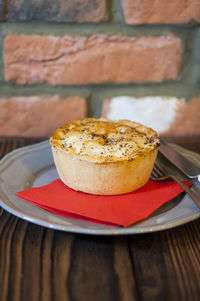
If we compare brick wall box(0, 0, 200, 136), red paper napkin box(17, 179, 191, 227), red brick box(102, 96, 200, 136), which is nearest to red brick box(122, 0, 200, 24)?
brick wall box(0, 0, 200, 136)

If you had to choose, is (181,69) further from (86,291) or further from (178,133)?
(86,291)

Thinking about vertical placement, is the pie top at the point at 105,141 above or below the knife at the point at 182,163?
above

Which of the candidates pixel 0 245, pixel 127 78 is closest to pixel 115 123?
pixel 127 78

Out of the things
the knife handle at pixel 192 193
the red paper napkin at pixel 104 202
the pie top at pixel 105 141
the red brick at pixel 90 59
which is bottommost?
the red paper napkin at pixel 104 202

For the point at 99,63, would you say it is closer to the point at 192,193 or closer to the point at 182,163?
the point at 182,163

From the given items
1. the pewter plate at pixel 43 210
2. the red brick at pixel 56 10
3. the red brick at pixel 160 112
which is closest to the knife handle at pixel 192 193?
the pewter plate at pixel 43 210

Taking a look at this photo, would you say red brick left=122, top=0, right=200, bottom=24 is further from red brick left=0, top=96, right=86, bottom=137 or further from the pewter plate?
the pewter plate

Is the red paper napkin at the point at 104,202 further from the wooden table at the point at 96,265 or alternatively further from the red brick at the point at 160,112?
the red brick at the point at 160,112

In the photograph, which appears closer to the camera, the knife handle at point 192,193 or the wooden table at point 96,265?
the wooden table at point 96,265
